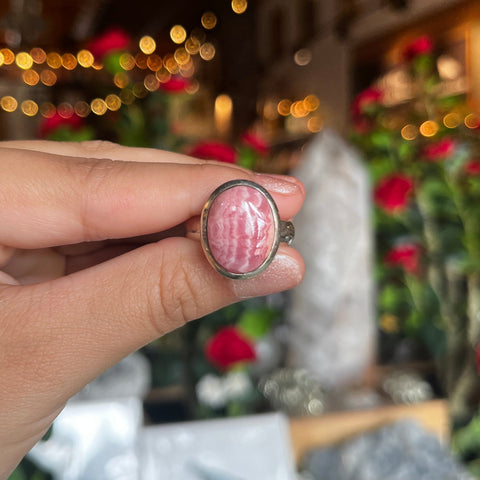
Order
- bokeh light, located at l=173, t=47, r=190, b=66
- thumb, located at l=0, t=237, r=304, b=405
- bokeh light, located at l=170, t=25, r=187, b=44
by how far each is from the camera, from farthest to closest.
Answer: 1. bokeh light, located at l=173, t=47, r=190, b=66
2. bokeh light, located at l=170, t=25, r=187, b=44
3. thumb, located at l=0, t=237, r=304, b=405

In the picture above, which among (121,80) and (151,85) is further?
(151,85)

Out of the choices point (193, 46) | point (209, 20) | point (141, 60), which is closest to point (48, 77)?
point (141, 60)

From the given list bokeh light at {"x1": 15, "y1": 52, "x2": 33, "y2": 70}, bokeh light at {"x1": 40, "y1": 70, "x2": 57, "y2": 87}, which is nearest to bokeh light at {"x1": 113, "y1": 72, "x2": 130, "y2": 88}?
bokeh light at {"x1": 15, "y1": 52, "x2": 33, "y2": 70}

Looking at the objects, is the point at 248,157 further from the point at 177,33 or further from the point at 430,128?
the point at 177,33

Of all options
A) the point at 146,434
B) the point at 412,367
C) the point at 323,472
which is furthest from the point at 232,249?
the point at 412,367

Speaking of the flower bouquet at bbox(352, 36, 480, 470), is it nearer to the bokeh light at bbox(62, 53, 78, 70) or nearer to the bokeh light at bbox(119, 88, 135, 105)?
the bokeh light at bbox(119, 88, 135, 105)

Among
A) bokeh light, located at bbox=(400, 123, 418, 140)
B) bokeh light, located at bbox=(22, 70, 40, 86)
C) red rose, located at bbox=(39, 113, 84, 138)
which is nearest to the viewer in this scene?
red rose, located at bbox=(39, 113, 84, 138)

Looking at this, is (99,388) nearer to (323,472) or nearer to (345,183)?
(323,472)
